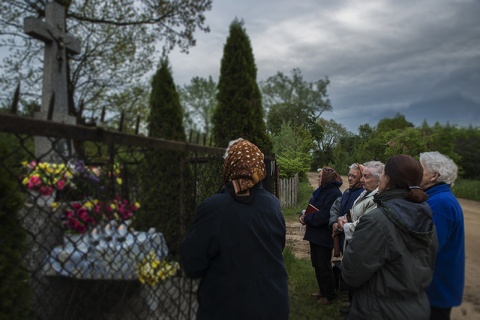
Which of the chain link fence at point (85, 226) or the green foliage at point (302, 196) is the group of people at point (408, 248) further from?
the green foliage at point (302, 196)

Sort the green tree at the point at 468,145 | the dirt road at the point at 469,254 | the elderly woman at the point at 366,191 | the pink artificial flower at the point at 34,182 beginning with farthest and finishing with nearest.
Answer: the dirt road at the point at 469,254
the green tree at the point at 468,145
the elderly woman at the point at 366,191
the pink artificial flower at the point at 34,182

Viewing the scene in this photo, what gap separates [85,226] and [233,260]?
26.9 inches

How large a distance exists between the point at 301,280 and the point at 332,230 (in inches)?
49.1

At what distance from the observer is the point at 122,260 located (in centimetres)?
149

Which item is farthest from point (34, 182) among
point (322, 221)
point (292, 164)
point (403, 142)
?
point (292, 164)

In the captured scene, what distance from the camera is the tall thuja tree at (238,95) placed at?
6.98 metres

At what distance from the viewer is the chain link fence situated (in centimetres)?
128

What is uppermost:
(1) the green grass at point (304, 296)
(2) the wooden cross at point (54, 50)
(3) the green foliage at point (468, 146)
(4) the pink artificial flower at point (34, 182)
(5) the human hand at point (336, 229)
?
(2) the wooden cross at point (54, 50)

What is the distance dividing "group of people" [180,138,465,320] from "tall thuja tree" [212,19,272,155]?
13.1 feet

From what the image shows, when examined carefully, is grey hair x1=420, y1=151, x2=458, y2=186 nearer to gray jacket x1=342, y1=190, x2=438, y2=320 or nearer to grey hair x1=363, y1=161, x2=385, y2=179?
gray jacket x1=342, y1=190, x2=438, y2=320

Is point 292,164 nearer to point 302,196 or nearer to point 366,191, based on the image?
point 302,196

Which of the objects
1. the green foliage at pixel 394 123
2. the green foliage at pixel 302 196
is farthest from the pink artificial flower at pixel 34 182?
the green foliage at pixel 302 196

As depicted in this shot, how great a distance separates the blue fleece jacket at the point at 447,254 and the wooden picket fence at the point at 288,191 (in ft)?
Answer: 27.4

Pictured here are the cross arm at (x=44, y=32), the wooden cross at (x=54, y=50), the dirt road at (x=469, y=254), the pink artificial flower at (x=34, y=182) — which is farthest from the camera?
the wooden cross at (x=54, y=50)
